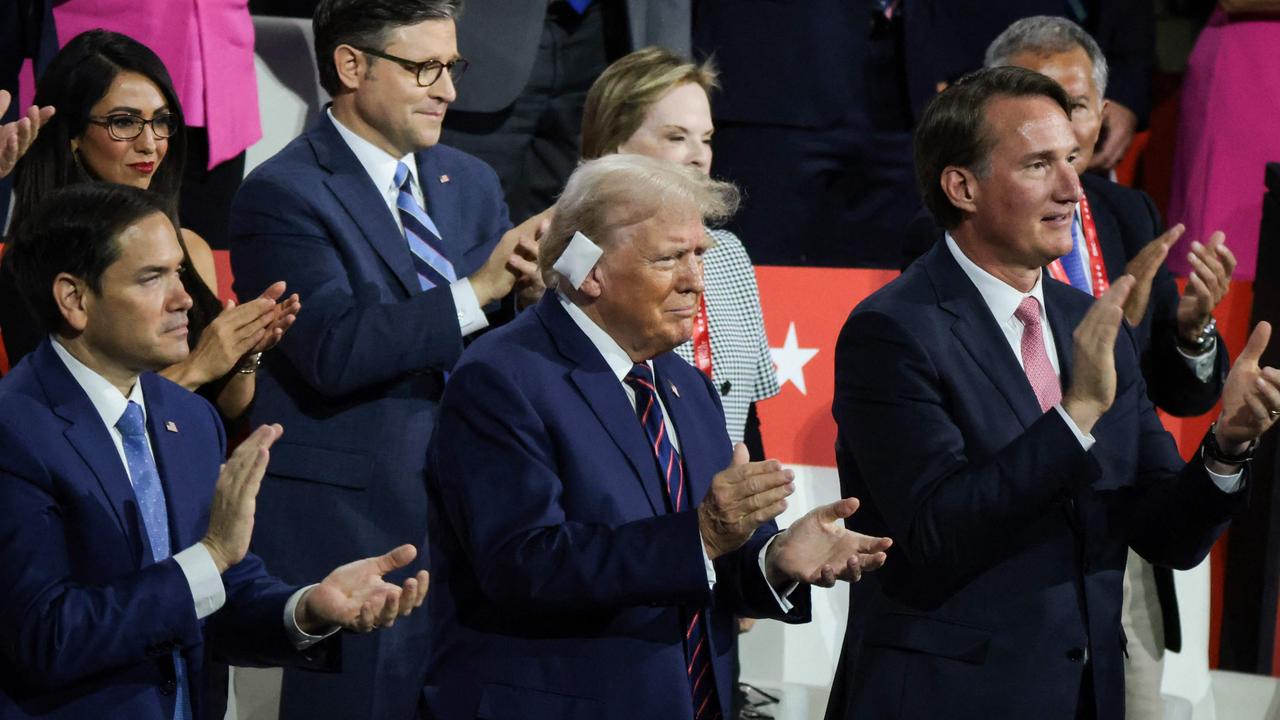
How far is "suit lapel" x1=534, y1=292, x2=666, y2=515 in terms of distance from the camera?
2.80 metres

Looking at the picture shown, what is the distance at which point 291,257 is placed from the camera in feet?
12.4

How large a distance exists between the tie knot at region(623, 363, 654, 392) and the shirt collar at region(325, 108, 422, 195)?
121cm

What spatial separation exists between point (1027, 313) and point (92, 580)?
162cm

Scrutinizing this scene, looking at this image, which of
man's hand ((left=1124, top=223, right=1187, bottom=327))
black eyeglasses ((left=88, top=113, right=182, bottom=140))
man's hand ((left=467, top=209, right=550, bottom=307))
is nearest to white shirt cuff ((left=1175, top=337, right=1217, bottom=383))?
man's hand ((left=1124, top=223, right=1187, bottom=327))

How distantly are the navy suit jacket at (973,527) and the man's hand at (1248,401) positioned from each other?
80 millimetres

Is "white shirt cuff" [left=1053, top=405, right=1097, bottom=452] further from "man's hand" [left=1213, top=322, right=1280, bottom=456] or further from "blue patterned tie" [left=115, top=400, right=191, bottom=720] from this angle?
"blue patterned tie" [left=115, top=400, right=191, bottom=720]

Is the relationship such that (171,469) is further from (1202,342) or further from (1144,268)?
(1202,342)

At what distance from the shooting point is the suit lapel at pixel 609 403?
2.80 meters

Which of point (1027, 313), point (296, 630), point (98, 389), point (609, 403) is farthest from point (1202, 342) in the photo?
point (98, 389)

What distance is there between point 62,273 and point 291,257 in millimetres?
953

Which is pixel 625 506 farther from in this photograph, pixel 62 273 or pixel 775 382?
pixel 775 382

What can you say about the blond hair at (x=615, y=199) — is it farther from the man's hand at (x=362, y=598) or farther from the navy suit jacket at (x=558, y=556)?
the man's hand at (x=362, y=598)

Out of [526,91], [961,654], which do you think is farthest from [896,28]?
[961,654]

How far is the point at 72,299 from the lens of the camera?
2.84 metres
